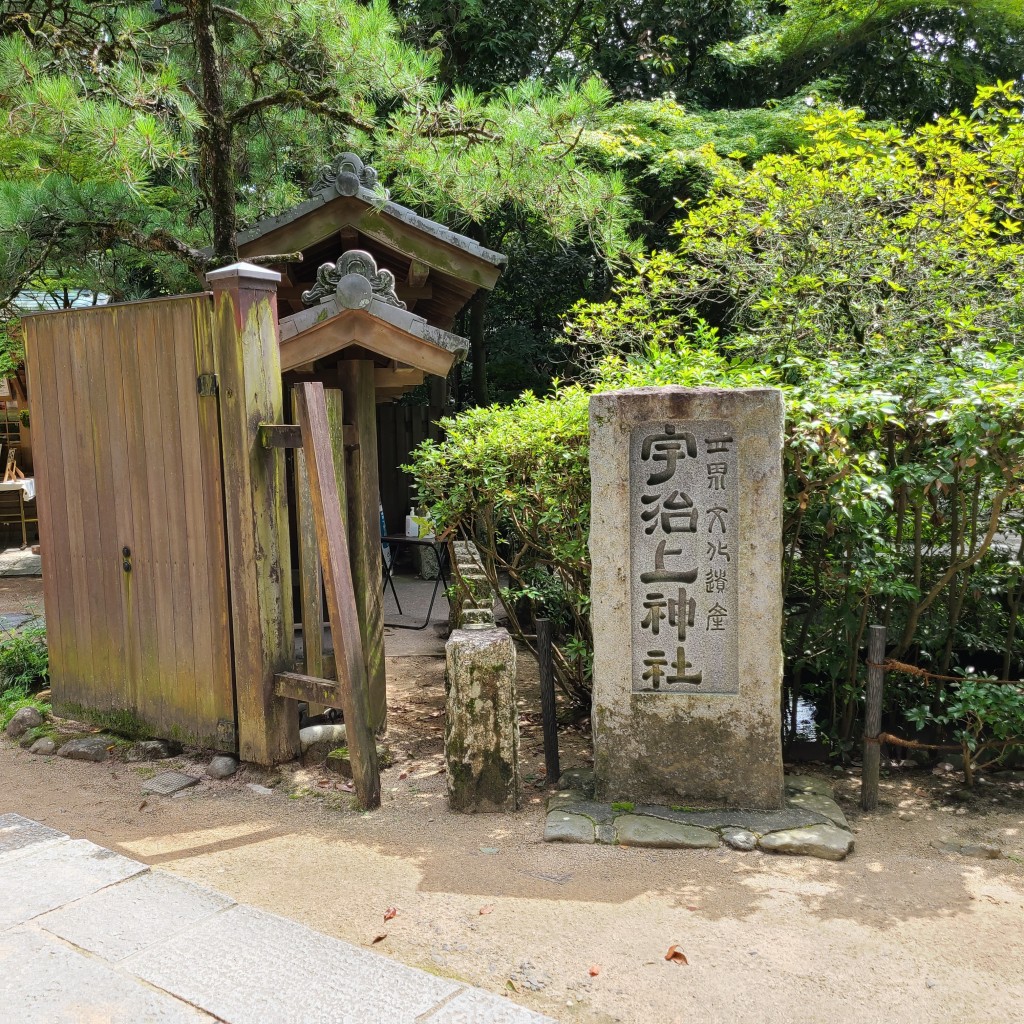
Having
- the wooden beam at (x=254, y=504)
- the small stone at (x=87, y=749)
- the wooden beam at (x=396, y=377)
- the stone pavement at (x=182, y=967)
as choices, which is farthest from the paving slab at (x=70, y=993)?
the wooden beam at (x=396, y=377)

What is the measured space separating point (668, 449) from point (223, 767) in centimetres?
302

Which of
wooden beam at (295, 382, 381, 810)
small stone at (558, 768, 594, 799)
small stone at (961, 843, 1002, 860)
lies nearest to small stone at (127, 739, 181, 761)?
wooden beam at (295, 382, 381, 810)

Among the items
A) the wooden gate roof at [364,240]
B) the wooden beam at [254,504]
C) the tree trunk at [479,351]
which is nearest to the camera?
the wooden beam at [254,504]

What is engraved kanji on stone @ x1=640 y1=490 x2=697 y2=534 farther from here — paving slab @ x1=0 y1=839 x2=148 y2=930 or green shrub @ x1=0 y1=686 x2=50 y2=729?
green shrub @ x1=0 y1=686 x2=50 y2=729

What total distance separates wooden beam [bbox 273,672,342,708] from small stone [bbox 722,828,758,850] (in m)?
2.00

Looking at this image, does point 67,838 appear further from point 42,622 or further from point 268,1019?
point 42,622

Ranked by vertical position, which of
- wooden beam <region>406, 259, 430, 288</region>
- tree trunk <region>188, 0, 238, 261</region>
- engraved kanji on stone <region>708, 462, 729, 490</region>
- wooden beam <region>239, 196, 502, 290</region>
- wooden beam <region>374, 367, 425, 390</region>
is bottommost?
engraved kanji on stone <region>708, 462, 729, 490</region>

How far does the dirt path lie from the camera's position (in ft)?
10.3

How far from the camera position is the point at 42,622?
8.26 m

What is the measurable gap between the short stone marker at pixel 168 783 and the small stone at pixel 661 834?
239cm

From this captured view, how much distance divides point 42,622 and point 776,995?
24.0 ft

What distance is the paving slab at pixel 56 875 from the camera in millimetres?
3566

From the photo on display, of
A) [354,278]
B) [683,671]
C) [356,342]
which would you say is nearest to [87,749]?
[356,342]

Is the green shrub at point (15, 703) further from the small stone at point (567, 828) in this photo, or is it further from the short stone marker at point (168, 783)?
the small stone at point (567, 828)
